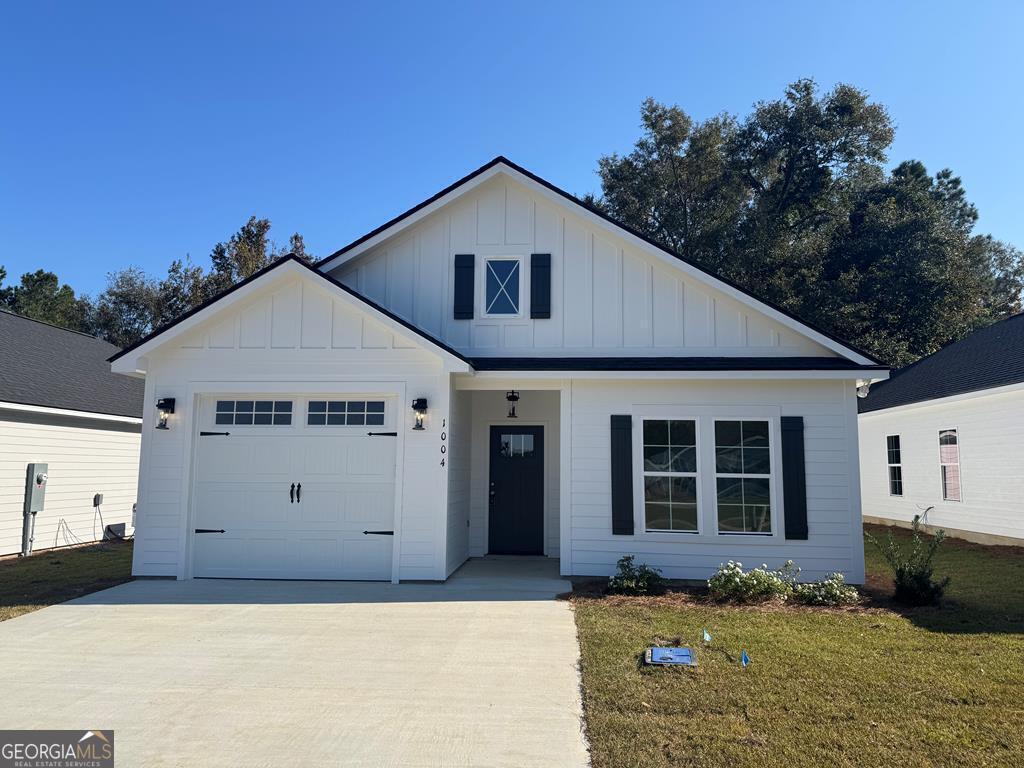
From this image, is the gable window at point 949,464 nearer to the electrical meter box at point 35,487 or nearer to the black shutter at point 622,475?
the black shutter at point 622,475

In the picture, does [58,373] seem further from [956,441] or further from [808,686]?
[956,441]

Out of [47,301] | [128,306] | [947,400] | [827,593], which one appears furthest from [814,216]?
[47,301]

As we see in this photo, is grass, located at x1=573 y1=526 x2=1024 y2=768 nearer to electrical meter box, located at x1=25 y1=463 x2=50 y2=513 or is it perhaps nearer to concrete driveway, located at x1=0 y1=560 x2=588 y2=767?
concrete driveway, located at x1=0 y1=560 x2=588 y2=767

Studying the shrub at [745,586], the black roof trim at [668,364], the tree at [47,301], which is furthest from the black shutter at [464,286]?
the tree at [47,301]

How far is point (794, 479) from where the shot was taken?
28.8ft

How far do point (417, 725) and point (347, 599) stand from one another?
12.2 ft

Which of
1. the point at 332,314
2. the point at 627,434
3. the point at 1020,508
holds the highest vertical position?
the point at 332,314

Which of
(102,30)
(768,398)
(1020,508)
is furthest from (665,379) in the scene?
(102,30)

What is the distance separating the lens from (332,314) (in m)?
8.86

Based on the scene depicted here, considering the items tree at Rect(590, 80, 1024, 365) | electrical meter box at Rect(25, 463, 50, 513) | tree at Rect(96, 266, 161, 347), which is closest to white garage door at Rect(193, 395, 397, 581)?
electrical meter box at Rect(25, 463, 50, 513)

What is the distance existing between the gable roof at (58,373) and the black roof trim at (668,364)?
8.18m

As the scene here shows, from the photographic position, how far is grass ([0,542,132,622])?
25.3 ft

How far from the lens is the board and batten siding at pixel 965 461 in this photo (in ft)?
40.1

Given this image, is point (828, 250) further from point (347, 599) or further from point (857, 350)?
point (347, 599)
